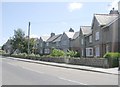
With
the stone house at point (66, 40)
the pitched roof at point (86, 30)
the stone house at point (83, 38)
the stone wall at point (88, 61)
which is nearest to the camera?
the stone wall at point (88, 61)

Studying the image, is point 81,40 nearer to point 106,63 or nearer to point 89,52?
point 89,52

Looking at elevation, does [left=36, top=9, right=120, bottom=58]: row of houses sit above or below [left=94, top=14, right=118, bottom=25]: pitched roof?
below

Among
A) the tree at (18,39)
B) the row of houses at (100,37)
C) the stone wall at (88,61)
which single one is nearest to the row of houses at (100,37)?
the row of houses at (100,37)

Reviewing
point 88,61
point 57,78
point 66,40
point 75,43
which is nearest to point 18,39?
point 66,40

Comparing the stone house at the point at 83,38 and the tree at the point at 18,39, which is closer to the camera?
the stone house at the point at 83,38

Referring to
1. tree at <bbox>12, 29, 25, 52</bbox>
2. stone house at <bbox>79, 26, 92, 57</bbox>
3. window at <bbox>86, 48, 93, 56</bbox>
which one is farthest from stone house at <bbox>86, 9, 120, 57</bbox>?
tree at <bbox>12, 29, 25, 52</bbox>

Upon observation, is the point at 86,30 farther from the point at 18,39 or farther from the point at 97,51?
the point at 18,39

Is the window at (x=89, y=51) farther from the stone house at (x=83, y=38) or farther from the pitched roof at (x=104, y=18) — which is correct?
the pitched roof at (x=104, y=18)

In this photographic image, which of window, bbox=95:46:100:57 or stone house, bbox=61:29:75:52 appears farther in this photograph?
stone house, bbox=61:29:75:52

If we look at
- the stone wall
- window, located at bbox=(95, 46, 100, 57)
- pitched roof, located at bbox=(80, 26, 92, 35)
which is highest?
pitched roof, located at bbox=(80, 26, 92, 35)

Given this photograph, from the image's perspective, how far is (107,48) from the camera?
48.2 m

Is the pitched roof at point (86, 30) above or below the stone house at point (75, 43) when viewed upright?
above

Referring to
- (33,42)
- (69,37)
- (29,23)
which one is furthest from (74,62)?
(33,42)

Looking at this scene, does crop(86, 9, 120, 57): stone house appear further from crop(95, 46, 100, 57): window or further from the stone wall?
the stone wall
